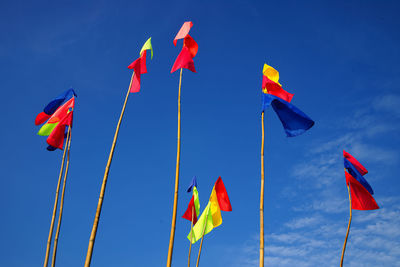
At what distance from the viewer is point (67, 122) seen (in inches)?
718

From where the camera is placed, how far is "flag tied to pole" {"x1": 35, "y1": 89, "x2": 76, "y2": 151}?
17906mm

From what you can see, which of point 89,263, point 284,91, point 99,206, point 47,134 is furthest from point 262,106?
point 47,134

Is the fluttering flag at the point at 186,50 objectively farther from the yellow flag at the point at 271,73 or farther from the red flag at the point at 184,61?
the yellow flag at the point at 271,73

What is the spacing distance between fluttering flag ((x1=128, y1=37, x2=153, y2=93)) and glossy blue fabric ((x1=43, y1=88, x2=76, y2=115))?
459cm

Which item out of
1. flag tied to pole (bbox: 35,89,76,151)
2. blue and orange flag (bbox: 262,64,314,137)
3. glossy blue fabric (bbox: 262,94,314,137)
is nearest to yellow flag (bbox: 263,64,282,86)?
blue and orange flag (bbox: 262,64,314,137)

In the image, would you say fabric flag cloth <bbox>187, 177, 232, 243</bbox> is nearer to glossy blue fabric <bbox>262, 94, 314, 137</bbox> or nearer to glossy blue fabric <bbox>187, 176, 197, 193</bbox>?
glossy blue fabric <bbox>187, 176, 197, 193</bbox>

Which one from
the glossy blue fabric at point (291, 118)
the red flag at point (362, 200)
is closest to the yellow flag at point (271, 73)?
the glossy blue fabric at point (291, 118)

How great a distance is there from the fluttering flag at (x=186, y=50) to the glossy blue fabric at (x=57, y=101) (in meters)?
6.87

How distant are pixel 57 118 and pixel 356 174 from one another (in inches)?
638

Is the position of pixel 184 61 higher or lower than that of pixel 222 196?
higher

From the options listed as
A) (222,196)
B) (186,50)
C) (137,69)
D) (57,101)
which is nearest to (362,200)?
(222,196)

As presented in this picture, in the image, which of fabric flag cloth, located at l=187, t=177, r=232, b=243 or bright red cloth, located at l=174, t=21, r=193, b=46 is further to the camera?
fabric flag cloth, located at l=187, t=177, r=232, b=243

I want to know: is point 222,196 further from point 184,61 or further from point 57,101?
point 57,101

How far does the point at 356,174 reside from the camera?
17.4 metres
